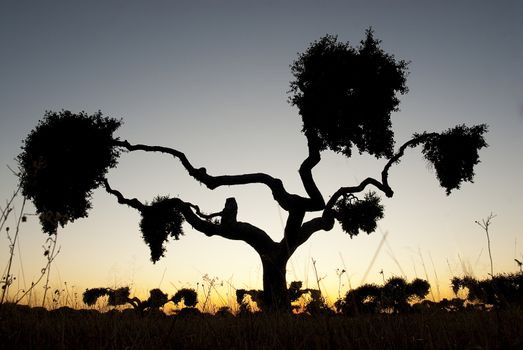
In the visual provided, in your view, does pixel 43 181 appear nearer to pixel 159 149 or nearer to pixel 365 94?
pixel 159 149

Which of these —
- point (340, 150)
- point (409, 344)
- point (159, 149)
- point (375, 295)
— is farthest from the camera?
point (340, 150)

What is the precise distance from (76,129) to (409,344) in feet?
55.4

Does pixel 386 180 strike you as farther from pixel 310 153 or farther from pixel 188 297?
pixel 188 297

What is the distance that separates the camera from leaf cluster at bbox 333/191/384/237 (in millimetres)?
19203

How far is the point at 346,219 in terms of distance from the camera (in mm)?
19391

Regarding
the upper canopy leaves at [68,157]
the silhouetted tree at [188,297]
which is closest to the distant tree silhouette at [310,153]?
the upper canopy leaves at [68,157]

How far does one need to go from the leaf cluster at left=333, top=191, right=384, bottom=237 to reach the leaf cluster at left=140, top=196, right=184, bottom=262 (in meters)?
7.90

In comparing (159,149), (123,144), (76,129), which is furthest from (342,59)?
(76,129)

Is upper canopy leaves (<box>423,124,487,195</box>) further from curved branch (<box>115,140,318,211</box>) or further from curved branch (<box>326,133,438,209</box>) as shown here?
curved branch (<box>115,140,318,211</box>)

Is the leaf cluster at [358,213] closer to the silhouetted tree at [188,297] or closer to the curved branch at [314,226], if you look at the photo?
the curved branch at [314,226]

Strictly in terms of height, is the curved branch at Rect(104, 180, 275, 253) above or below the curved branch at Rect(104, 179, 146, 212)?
below

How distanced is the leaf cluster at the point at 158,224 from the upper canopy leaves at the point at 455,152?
1254 cm

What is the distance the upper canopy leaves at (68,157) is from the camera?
16672 mm

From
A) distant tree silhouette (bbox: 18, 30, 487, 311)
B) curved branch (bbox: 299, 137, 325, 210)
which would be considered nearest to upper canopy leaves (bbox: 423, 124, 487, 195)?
distant tree silhouette (bbox: 18, 30, 487, 311)
